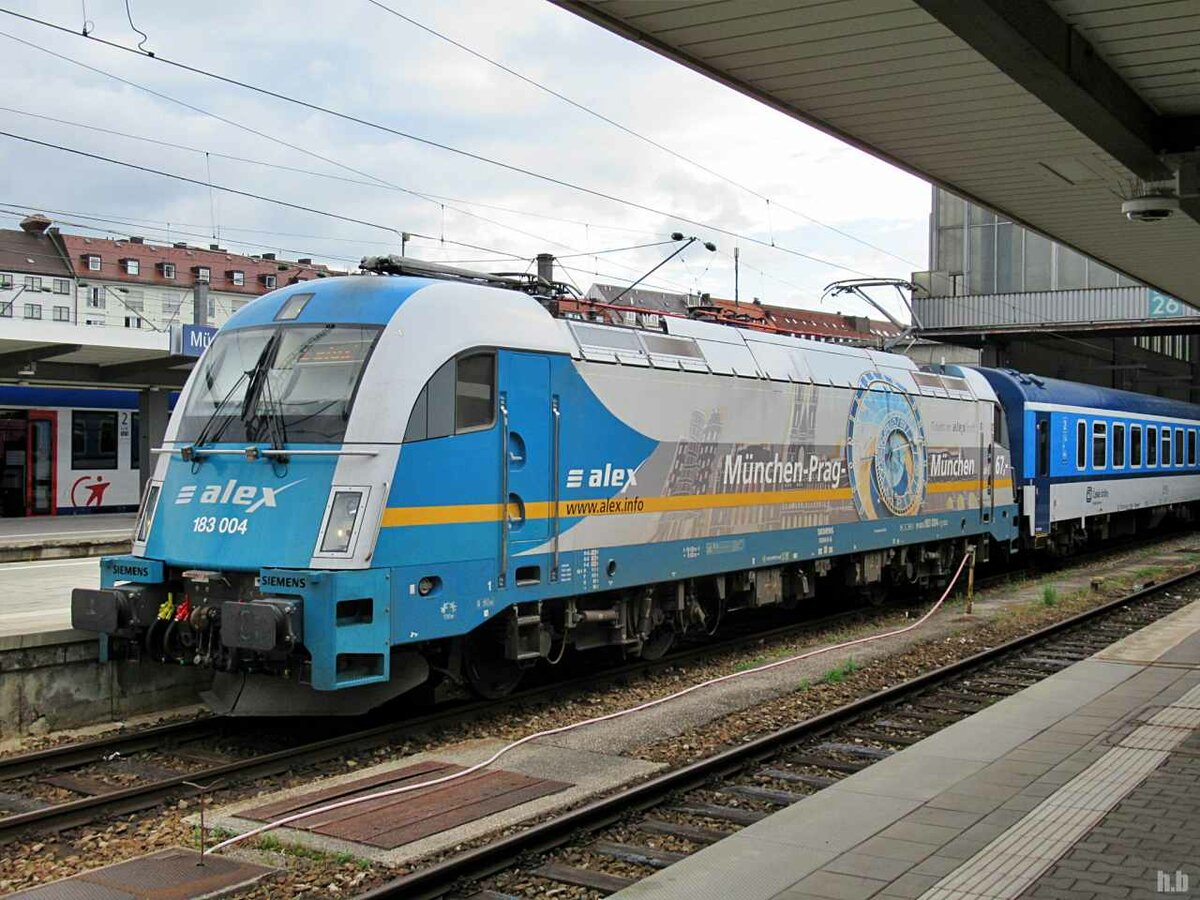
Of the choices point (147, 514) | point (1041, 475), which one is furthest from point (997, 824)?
point (1041, 475)

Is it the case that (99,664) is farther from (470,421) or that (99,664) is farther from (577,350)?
(577,350)

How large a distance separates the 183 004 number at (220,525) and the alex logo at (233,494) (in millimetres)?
103

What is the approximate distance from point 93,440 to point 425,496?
70.9 ft

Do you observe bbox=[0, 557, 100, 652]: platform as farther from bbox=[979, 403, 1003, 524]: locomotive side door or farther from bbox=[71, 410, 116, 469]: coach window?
bbox=[979, 403, 1003, 524]: locomotive side door

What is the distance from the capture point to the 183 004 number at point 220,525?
879cm

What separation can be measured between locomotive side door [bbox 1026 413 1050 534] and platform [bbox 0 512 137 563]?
16.0m

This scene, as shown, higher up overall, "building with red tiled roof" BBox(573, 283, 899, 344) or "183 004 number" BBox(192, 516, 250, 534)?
"building with red tiled roof" BBox(573, 283, 899, 344)

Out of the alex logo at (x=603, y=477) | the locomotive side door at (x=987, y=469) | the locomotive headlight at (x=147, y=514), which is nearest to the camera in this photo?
the locomotive headlight at (x=147, y=514)

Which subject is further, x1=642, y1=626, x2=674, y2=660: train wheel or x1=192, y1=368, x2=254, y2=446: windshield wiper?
x1=642, y1=626, x2=674, y2=660: train wheel

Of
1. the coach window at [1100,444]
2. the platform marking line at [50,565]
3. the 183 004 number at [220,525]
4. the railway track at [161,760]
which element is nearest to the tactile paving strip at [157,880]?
the railway track at [161,760]

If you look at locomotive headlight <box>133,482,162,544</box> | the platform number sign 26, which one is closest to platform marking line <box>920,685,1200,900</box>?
locomotive headlight <box>133,482,162,544</box>

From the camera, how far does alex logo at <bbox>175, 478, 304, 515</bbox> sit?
8.75 meters

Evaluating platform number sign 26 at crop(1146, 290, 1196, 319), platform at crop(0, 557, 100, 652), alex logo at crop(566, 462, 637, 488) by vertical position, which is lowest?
platform at crop(0, 557, 100, 652)

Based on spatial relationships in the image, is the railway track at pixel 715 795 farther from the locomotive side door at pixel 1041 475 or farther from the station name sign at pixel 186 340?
the station name sign at pixel 186 340
